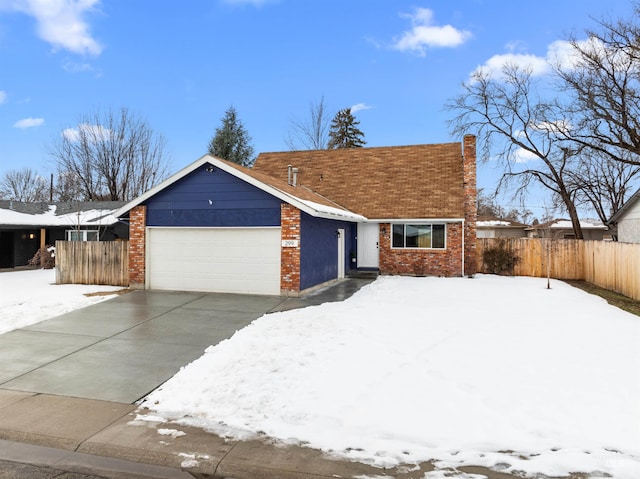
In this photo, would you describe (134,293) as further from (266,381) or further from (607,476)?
(607,476)

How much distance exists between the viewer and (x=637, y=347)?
691 cm

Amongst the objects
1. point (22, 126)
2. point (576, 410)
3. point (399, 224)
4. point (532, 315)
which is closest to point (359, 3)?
point (399, 224)

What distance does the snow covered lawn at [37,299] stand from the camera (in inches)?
341

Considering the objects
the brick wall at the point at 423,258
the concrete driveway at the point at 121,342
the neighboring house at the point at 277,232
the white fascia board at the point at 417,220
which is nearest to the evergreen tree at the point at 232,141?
the neighboring house at the point at 277,232

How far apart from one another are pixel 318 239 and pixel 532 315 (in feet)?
21.9

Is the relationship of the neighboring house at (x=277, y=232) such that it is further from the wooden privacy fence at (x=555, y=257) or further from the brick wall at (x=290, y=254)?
the wooden privacy fence at (x=555, y=257)

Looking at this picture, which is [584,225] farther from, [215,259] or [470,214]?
[215,259]

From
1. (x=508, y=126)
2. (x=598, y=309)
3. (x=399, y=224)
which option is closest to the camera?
(x=598, y=309)

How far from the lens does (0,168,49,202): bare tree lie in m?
43.2

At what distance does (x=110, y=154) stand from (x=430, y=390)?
32359 millimetres

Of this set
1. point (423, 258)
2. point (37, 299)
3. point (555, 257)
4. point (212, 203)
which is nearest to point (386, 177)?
point (423, 258)

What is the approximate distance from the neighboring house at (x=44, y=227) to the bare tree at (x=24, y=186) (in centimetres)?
2308

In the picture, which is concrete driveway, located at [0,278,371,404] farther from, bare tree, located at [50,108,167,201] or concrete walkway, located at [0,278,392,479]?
bare tree, located at [50,108,167,201]

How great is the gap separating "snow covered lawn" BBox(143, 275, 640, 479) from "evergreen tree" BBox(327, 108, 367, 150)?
32334 millimetres
